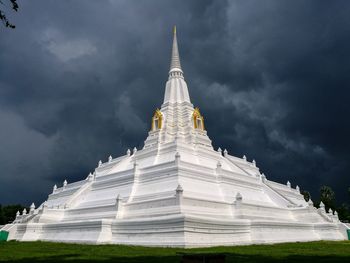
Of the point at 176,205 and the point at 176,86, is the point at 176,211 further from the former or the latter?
the point at 176,86

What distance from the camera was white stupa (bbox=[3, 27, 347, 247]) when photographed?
2916 centimetres

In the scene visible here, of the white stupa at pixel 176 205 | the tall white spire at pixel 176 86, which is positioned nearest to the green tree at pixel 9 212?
the white stupa at pixel 176 205

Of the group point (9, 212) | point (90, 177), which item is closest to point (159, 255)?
point (90, 177)

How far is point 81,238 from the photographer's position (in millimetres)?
33031

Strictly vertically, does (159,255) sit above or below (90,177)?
below

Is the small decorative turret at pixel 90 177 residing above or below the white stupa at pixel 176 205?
above

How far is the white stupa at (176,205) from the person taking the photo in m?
29.2

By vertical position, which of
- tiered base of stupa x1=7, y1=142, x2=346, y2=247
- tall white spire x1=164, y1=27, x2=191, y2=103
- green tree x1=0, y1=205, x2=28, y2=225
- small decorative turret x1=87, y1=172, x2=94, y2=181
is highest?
tall white spire x1=164, y1=27, x2=191, y2=103

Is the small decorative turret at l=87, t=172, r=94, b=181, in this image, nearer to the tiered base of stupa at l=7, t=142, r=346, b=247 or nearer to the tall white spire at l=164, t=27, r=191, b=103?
the tiered base of stupa at l=7, t=142, r=346, b=247

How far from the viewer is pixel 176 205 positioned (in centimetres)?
3069

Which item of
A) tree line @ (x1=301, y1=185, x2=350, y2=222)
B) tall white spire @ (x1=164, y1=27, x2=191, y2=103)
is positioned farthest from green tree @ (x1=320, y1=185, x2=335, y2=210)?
tall white spire @ (x1=164, y1=27, x2=191, y2=103)

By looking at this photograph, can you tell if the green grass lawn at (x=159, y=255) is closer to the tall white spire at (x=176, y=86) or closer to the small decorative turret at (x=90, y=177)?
the small decorative turret at (x=90, y=177)

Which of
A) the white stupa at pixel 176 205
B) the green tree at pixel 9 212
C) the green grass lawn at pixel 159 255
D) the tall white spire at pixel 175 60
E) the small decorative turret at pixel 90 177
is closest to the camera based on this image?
the green grass lawn at pixel 159 255

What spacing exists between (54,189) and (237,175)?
28759 millimetres
